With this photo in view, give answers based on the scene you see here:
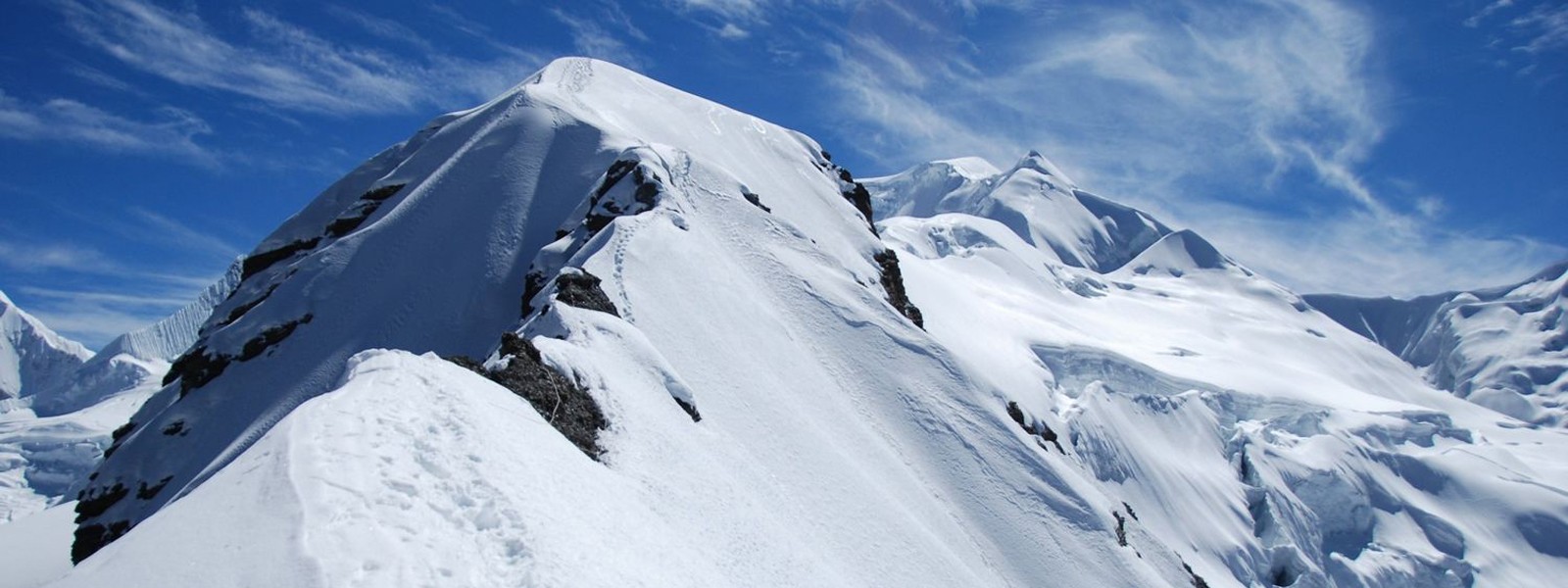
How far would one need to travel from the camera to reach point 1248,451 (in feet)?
299

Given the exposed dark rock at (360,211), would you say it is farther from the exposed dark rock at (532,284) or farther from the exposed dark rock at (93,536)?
the exposed dark rock at (93,536)

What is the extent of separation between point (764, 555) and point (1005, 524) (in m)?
18.7

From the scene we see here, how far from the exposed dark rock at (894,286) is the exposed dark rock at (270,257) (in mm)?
36108

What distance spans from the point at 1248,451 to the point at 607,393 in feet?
280

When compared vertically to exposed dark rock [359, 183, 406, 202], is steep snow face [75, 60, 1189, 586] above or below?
above

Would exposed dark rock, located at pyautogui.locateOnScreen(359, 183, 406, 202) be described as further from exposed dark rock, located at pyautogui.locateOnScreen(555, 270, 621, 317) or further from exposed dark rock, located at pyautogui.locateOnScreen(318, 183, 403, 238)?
→ exposed dark rock, located at pyautogui.locateOnScreen(555, 270, 621, 317)

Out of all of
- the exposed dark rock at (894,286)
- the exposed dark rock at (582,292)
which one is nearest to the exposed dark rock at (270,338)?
the exposed dark rock at (582,292)

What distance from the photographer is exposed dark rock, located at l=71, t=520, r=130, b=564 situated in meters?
41.4

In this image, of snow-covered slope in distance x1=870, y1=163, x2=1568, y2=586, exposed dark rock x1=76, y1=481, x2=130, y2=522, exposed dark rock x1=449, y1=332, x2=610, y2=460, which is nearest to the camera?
exposed dark rock x1=449, y1=332, x2=610, y2=460

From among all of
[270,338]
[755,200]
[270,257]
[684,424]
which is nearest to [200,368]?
[270,338]

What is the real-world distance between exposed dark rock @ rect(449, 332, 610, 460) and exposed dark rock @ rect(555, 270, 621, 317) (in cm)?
712

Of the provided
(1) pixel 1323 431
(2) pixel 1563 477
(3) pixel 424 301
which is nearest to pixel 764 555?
(3) pixel 424 301

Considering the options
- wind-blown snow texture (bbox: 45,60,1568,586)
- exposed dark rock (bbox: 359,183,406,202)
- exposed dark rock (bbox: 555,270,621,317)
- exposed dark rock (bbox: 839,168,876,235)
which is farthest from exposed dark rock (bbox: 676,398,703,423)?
exposed dark rock (bbox: 839,168,876,235)

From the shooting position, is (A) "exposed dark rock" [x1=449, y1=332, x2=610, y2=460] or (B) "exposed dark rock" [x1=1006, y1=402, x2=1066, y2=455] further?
(B) "exposed dark rock" [x1=1006, y1=402, x2=1066, y2=455]
